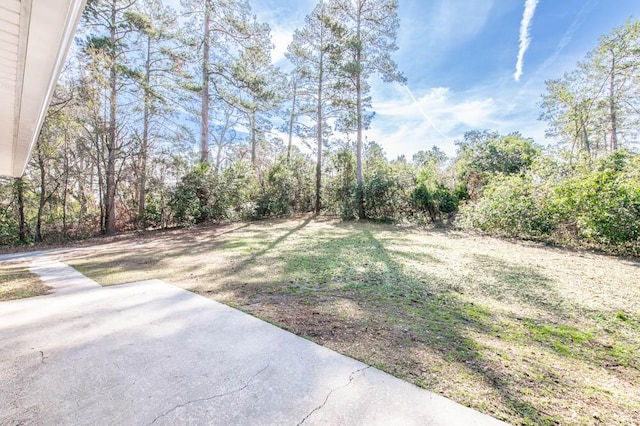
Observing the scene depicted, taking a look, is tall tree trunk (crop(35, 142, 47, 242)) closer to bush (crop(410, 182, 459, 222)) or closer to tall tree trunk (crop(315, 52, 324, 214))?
tall tree trunk (crop(315, 52, 324, 214))

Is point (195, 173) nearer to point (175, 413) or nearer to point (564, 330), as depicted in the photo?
point (175, 413)

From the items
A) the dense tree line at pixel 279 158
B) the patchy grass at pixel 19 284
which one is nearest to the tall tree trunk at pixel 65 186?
the dense tree line at pixel 279 158

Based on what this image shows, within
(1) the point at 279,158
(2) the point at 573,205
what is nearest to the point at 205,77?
(1) the point at 279,158

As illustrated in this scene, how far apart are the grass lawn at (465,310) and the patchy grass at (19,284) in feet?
1.81

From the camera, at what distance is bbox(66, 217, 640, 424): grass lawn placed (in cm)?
144

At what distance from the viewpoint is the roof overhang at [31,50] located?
1522 millimetres

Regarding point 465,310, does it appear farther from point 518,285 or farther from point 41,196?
point 41,196

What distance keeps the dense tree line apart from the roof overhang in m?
6.57

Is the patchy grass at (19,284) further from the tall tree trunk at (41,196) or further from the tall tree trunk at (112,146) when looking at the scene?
the tall tree trunk at (112,146)

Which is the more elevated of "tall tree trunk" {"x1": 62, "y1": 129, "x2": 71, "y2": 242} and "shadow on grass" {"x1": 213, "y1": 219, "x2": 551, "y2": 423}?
"tall tree trunk" {"x1": 62, "y1": 129, "x2": 71, "y2": 242}

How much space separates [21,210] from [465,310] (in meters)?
11.6

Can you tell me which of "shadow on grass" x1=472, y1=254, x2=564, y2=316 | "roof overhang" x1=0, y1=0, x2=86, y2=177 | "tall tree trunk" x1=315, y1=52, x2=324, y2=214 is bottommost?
"shadow on grass" x1=472, y1=254, x2=564, y2=316

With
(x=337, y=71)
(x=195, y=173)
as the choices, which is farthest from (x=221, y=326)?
(x=337, y=71)

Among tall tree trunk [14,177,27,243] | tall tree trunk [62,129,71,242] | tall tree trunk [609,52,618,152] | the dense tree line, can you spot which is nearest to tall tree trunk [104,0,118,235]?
the dense tree line
